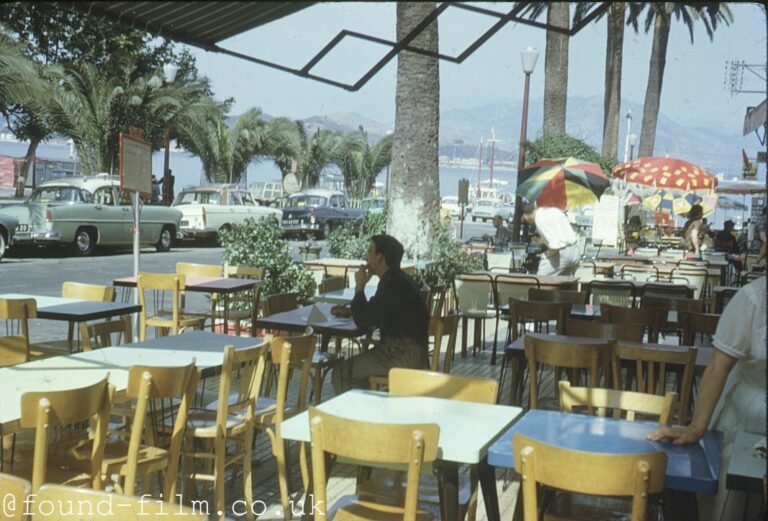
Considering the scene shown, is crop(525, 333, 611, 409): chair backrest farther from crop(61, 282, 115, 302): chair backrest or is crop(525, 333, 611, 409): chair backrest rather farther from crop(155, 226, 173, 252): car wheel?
crop(155, 226, 173, 252): car wheel

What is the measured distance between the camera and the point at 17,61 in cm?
2558

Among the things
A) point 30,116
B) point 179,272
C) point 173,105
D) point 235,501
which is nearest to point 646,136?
point 173,105

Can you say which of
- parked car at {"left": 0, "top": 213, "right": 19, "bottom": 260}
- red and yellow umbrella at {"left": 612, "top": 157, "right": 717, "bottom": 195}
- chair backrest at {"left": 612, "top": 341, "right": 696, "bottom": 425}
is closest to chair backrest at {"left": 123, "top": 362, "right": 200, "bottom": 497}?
chair backrest at {"left": 612, "top": 341, "right": 696, "bottom": 425}

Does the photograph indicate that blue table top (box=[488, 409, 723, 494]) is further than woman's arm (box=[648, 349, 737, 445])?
No

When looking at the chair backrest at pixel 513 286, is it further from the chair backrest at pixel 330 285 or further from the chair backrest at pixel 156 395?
the chair backrest at pixel 156 395

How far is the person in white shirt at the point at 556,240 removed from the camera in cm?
1206

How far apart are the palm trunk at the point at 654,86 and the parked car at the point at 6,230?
79.3 feet

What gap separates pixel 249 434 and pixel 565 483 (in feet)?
8.32

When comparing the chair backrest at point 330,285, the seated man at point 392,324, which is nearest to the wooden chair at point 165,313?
the chair backrest at point 330,285

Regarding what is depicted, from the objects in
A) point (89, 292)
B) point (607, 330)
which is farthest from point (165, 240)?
point (607, 330)

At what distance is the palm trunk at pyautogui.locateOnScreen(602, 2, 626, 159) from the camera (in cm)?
3184

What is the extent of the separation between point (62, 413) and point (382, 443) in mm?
1295

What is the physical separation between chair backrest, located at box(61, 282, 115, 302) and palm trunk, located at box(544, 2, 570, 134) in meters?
16.9

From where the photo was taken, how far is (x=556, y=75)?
24594 mm
